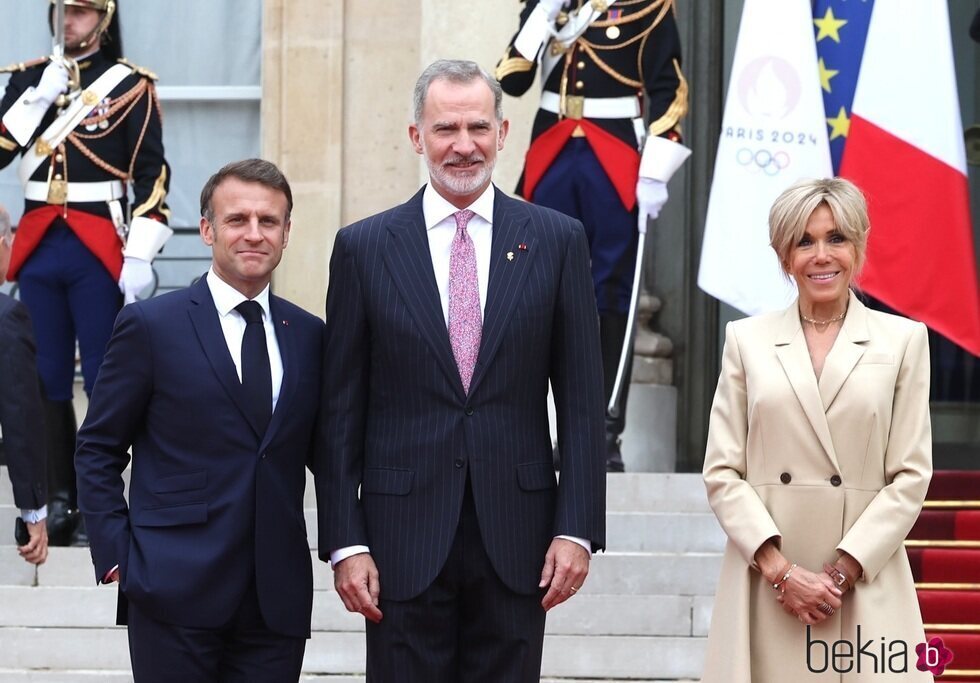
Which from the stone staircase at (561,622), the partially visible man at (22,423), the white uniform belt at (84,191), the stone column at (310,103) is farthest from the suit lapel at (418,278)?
the stone column at (310,103)

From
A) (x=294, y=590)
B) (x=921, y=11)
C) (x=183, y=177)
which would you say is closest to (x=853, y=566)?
(x=294, y=590)

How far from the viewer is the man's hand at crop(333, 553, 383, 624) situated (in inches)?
146

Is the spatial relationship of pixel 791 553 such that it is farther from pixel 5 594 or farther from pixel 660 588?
pixel 5 594

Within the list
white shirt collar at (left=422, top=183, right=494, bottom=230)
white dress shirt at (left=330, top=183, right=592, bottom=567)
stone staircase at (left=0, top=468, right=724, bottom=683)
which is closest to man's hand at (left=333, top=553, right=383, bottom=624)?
white dress shirt at (left=330, top=183, right=592, bottom=567)

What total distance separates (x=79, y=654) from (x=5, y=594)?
47cm

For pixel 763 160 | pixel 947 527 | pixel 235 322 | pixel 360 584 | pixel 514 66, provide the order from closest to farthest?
pixel 360 584, pixel 235 322, pixel 947 527, pixel 514 66, pixel 763 160

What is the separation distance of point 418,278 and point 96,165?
357 cm

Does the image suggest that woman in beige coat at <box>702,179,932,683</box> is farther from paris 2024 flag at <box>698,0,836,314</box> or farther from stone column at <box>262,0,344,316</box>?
stone column at <box>262,0,344,316</box>

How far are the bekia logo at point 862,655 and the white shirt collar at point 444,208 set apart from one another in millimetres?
1109

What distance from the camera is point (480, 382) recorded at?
3.76 meters

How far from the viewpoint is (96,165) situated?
7.08 metres

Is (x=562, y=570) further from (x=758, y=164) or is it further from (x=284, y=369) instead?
(x=758, y=164)

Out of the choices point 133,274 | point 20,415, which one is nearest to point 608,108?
point 133,274

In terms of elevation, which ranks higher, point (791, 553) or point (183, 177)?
point (183, 177)
